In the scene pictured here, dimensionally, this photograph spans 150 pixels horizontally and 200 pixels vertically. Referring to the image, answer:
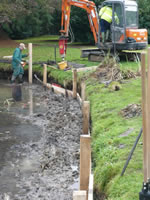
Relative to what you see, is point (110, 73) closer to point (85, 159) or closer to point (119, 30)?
point (119, 30)

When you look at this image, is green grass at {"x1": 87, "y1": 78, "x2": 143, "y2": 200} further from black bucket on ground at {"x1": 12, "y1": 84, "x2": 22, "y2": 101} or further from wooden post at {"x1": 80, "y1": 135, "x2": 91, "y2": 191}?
black bucket on ground at {"x1": 12, "y1": 84, "x2": 22, "y2": 101}

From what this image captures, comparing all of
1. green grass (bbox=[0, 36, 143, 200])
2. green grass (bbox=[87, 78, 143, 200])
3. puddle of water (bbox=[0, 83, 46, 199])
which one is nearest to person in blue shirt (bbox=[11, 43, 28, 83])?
puddle of water (bbox=[0, 83, 46, 199])

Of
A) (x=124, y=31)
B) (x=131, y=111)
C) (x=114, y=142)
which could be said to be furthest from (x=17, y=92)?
(x=114, y=142)

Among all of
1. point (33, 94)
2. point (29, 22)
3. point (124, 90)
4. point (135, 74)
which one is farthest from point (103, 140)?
point (29, 22)

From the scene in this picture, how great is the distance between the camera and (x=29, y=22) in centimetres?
3719

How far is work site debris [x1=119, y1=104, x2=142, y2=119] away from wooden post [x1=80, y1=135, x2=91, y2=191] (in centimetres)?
421

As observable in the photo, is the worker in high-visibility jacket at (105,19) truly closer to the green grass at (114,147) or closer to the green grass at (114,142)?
the green grass at (114,142)

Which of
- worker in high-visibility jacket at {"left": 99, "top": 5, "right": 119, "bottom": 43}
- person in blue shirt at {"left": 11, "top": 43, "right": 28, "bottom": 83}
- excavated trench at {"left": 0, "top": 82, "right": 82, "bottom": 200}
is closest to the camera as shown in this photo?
excavated trench at {"left": 0, "top": 82, "right": 82, "bottom": 200}

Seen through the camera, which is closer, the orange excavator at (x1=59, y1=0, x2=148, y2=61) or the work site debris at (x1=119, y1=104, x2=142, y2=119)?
the work site debris at (x1=119, y1=104, x2=142, y2=119)

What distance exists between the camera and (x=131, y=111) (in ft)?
34.6

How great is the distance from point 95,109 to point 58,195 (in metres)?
4.52

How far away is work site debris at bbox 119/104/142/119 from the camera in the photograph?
1035 cm

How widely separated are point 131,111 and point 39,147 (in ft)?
8.49

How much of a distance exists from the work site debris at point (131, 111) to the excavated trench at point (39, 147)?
148cm
